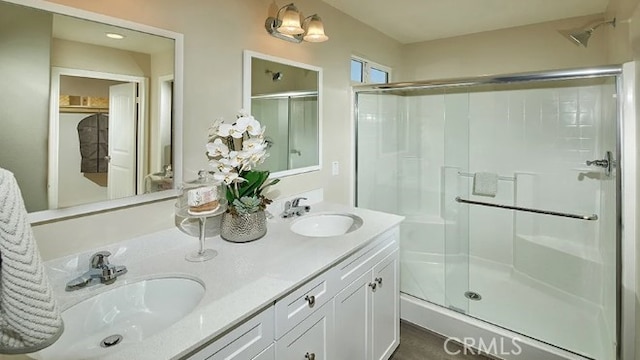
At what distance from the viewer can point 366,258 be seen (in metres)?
1.55

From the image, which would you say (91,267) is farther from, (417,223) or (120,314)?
(417,223)

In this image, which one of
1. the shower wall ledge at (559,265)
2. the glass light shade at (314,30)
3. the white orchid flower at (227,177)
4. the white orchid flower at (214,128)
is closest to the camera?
the white orchid flower at (227,177)

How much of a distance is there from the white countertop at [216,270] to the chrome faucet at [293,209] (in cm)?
24

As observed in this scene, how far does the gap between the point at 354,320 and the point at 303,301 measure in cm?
45

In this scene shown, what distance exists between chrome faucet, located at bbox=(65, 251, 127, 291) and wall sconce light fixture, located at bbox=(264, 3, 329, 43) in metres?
1.36

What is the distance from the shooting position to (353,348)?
1.48m

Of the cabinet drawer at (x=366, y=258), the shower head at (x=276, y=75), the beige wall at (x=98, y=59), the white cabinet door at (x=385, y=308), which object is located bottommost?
the white cabinet door at (x=385, y=308)

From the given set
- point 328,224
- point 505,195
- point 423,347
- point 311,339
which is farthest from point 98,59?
point 505,195

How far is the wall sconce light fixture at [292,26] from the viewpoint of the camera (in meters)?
1.68

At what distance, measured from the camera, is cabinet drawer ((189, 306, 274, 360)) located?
0.83 metres

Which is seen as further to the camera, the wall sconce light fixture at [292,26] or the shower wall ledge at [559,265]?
the shower wall ledge at [559,265]

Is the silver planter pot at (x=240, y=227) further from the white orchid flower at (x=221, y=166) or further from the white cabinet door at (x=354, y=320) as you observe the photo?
the white cabinet door at (x=354, y=320)

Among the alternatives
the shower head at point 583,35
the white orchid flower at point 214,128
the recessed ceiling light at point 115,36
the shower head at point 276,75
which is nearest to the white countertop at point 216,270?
the white orchid flower at point 214,128

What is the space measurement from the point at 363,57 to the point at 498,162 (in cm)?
152
